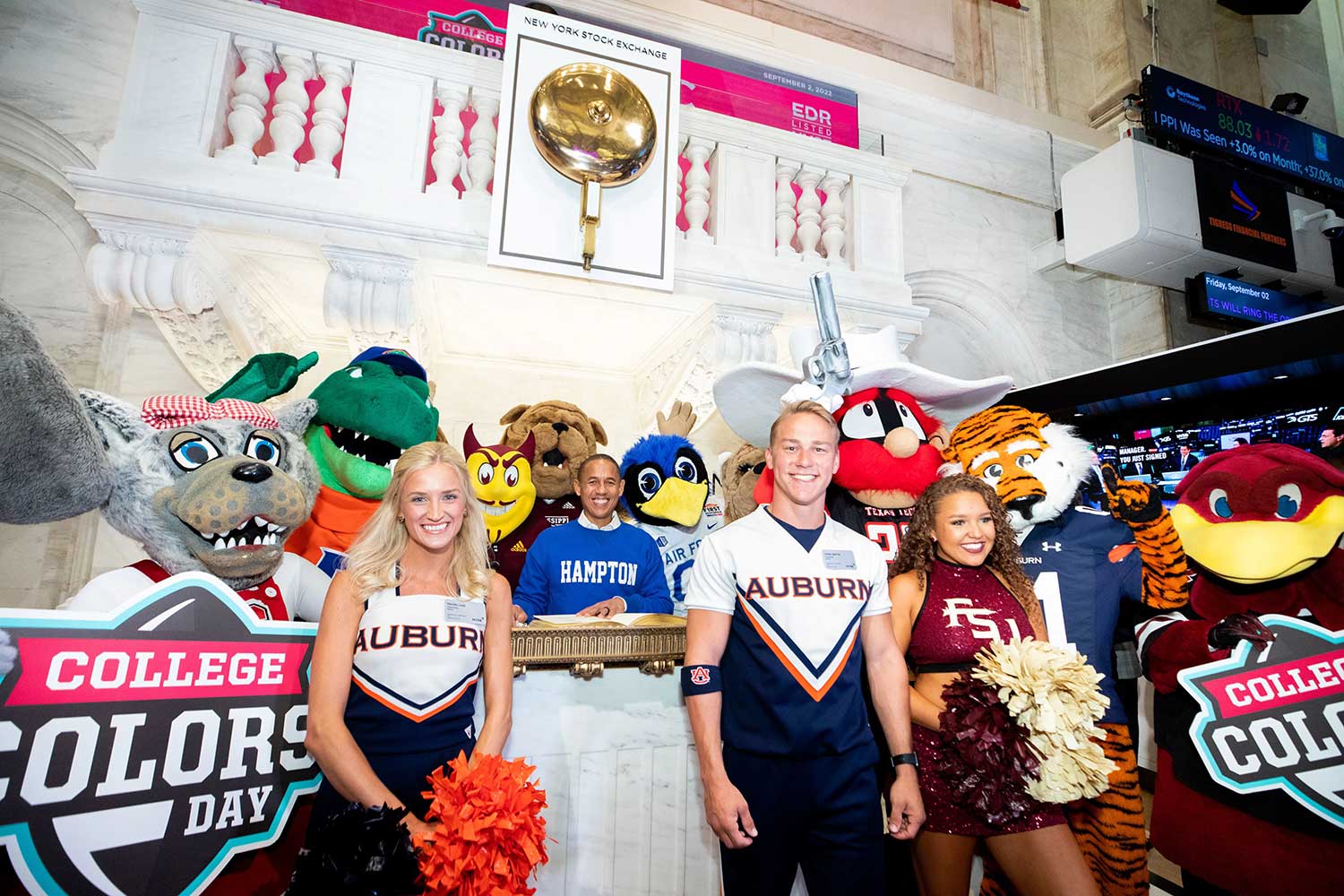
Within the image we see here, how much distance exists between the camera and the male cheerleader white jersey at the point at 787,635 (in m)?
1.56

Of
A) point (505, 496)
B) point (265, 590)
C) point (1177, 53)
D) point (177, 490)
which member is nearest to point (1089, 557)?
point (505, 496)

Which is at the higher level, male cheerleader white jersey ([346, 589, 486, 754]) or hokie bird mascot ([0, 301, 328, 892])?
hokie bird mascot ([0, 301, 328, 892])

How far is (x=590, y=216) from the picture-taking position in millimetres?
3078

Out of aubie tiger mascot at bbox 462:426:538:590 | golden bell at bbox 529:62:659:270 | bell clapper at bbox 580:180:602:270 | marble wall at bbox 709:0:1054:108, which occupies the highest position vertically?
marble wall at bbox 709:0:1054:108

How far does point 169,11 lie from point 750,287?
9.79ft

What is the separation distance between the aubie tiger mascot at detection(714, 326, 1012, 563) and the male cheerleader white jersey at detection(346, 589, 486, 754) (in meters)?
1.03

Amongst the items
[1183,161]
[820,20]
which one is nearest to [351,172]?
[820,20]

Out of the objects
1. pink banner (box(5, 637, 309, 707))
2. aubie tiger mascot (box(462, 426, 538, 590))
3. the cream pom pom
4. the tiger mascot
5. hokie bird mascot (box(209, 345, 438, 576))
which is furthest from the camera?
aubie tiger mascot (box(462, 426, 538, 590))

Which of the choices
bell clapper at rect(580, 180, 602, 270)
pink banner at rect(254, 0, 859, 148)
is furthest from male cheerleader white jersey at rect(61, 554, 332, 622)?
pink banner at rect(254, 0, 859, 148)

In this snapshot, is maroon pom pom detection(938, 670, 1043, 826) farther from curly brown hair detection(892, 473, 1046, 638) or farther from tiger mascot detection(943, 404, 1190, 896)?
tiger mascot detection(943, 404, 1190, 896)

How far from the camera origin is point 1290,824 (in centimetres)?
177

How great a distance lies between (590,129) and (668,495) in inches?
69.7

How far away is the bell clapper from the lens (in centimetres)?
308

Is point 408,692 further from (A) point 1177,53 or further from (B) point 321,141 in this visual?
(A) point 1177,53
